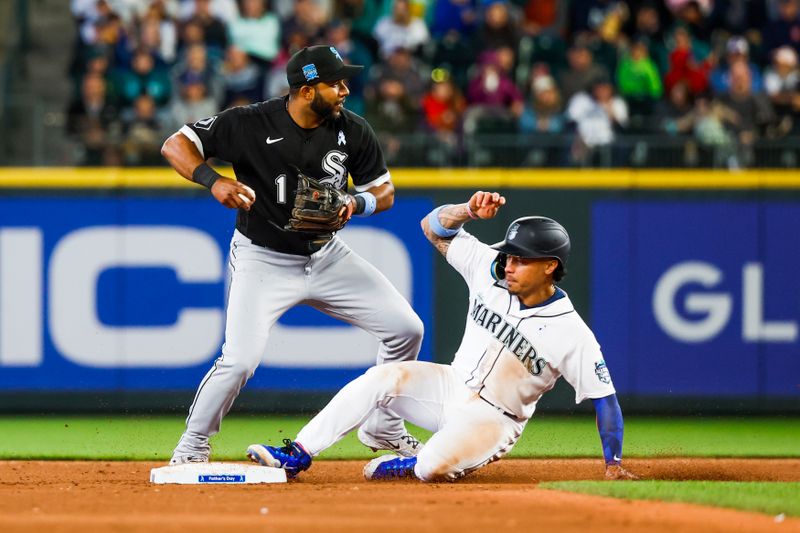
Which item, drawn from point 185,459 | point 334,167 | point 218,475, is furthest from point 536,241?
point 185,459

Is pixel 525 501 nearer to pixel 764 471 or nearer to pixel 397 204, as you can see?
pixel 764 471

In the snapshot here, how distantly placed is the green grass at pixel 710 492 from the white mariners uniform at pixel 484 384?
40cm

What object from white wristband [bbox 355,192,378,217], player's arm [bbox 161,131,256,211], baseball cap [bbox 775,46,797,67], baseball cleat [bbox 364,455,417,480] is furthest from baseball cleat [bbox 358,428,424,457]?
baseball cap [bbox 775,46,797,67]

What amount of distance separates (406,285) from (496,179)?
1.06 meters

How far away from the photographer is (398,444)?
746cm

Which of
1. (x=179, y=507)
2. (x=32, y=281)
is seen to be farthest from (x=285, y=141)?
(x=32, y=281)

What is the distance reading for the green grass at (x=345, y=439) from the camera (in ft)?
28.8

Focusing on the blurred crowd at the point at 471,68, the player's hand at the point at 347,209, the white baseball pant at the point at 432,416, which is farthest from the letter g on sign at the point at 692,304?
the player's hand at the point at 347,209

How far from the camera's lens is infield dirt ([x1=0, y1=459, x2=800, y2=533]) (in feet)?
17.3

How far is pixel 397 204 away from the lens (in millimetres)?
10828

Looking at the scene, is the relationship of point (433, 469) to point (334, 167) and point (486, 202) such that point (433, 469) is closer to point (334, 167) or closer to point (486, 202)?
point (486, 202)

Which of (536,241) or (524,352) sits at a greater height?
(536,241)

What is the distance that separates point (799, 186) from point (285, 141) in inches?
203

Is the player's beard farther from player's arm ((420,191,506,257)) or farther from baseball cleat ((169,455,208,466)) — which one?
baseball cleat ((169,455,208,466))
